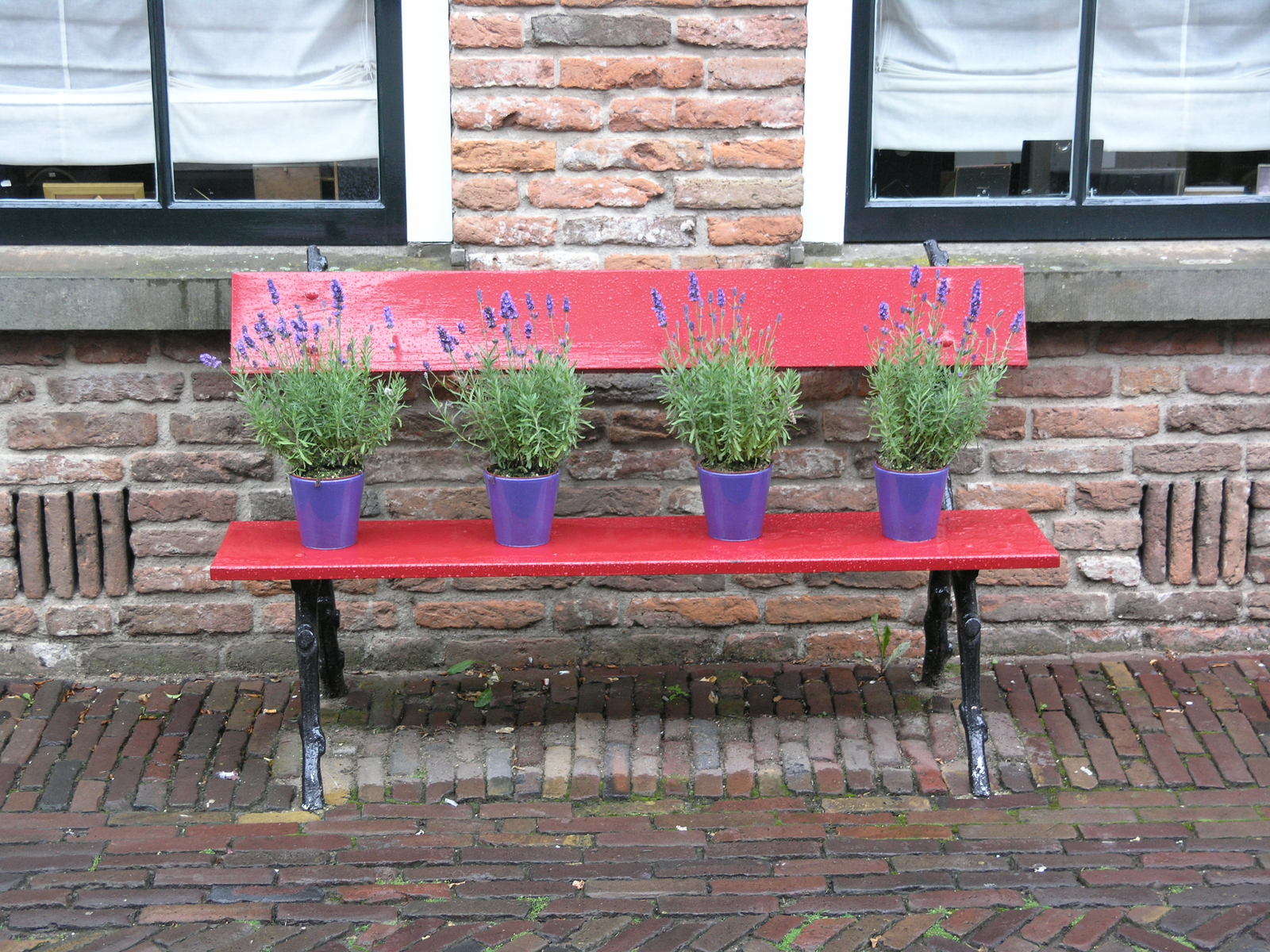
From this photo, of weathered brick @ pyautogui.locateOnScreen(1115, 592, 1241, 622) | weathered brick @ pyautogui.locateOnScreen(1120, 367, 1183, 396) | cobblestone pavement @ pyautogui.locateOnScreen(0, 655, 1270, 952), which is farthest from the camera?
Result: weathered brick @ pyautogui.locateOnScreen(1115, 592, 1241, 622)

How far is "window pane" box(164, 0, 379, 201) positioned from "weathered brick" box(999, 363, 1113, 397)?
2.01 metres

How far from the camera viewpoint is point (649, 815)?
356 centimetres

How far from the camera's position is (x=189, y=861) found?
3326 millimetres

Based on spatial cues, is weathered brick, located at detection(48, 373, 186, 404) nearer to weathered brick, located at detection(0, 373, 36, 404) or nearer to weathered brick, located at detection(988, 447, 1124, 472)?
weathered brick, located at detection(0, 373, 36, 404)

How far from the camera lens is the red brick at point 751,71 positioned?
4.00 m

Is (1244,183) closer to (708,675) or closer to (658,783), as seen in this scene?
(708,675)

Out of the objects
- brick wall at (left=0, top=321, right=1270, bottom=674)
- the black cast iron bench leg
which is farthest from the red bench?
brick wall at (left=0, top=321, right=1270, bottom=674)

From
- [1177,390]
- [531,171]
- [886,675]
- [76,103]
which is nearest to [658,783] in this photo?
[886,675]

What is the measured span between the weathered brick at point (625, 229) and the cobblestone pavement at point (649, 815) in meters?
1.30

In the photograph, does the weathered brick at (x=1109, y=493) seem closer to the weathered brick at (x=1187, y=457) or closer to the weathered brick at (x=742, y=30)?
the weathered brick at (x=1187, y=457)

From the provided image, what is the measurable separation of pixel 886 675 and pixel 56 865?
91.6 inches

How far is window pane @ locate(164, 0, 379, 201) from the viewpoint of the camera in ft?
13.8

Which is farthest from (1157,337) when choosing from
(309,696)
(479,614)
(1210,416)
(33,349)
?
(33,349)

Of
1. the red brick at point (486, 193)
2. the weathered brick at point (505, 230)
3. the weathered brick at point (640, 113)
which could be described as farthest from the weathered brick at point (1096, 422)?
the red brick at point (486, 193)
